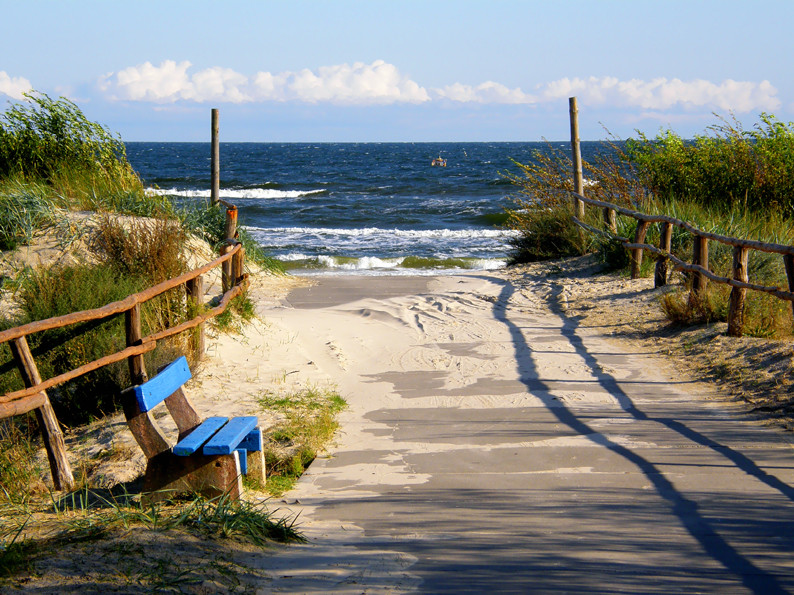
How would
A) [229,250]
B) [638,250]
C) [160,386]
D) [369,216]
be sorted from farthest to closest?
[369,216] → [638,250] → [229,250] → [160,386]

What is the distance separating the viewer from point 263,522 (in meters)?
3.62

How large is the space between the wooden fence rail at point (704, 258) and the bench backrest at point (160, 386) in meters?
4.82

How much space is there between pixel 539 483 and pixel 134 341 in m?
2.89

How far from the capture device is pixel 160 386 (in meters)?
4.21

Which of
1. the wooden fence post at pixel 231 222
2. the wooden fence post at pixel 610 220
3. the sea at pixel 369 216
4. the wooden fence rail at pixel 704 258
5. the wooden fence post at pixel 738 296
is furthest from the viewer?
the sea at pixel 369 216

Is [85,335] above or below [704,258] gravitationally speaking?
below

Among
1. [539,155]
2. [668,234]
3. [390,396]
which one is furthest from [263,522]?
[539,155]

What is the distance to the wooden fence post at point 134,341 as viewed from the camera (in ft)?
17.1

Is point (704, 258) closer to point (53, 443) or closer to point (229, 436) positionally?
point (229, 436)

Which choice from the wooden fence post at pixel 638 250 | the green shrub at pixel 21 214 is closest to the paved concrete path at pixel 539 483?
the wooden fence post at pixel 638 250

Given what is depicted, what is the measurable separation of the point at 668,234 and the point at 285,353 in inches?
194

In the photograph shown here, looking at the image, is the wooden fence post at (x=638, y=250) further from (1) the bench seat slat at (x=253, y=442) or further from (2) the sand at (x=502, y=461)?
(1) the bench seat slat at (x=253, y=442)

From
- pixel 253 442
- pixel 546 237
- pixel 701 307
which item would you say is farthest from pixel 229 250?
pixel 546 237

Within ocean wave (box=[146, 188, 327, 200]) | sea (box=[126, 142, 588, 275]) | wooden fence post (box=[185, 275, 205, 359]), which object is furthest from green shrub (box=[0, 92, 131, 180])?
ocean wave (box=[146, 188, 327, 200])
